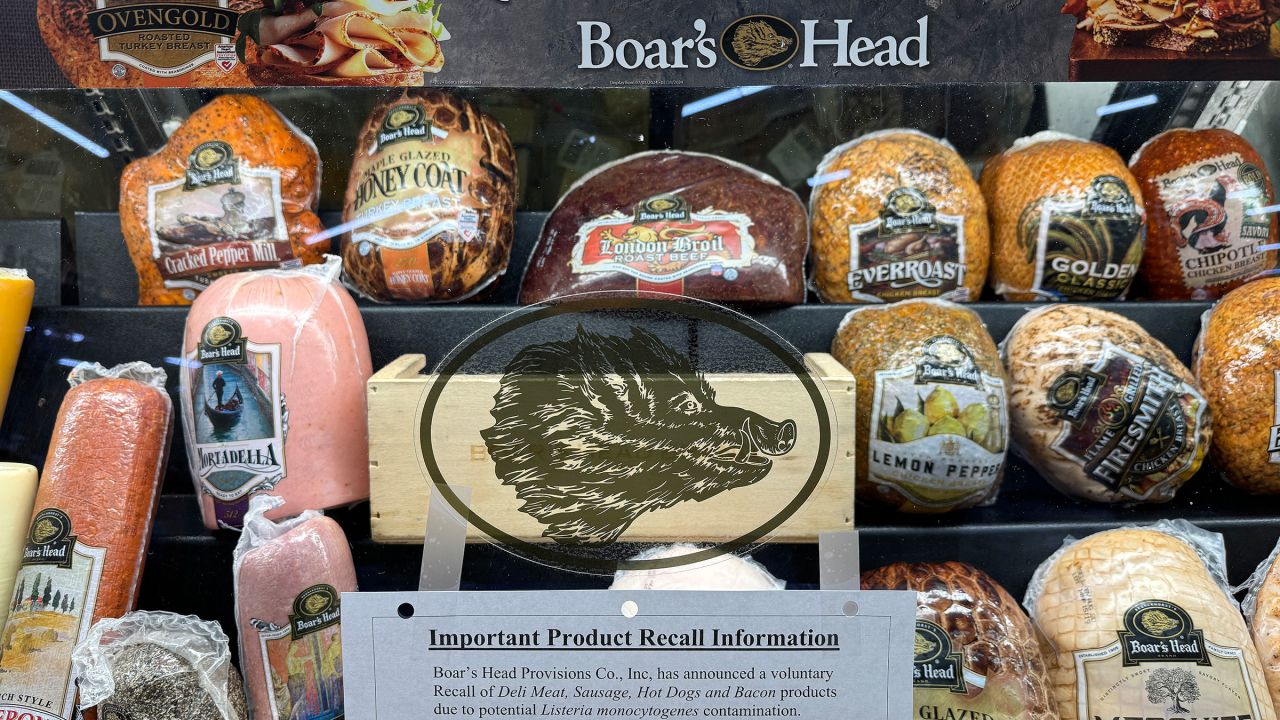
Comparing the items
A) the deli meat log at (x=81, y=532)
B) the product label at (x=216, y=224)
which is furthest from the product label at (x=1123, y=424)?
the deli meat log at (x=81, y=532)

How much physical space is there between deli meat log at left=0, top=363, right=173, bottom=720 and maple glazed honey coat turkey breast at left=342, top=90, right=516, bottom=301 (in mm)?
309

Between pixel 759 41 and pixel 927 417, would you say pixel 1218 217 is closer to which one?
pixel 927 417

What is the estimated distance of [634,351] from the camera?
0.86 metres

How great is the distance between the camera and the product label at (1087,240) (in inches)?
49.6

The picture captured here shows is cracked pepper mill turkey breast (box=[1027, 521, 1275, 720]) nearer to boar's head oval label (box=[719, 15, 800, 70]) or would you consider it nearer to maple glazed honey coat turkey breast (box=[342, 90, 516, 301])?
boar's head oval label (box=[719, 15, 800, 70])

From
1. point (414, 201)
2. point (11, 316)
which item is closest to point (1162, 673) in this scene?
point (414, 201)

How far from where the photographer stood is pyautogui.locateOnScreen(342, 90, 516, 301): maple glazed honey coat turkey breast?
1095 mm

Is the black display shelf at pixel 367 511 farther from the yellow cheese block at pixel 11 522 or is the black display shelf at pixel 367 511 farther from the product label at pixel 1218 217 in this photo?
the product label at pixel 1218 217

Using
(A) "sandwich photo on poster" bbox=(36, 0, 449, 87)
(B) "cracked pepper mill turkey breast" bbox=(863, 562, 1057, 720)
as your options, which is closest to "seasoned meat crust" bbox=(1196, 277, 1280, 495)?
(B) "cracked pepper mill turkey breast" bbox=(863, 562, 1057, 720)

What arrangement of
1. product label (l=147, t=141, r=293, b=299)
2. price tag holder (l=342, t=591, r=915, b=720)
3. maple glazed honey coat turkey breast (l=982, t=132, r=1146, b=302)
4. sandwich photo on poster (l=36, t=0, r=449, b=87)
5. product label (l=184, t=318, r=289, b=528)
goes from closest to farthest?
price tag holder (l=342, t=591, r=915, b=720), sandwich photo on poster (l=36, t=0, r=449, b=87), product label (l=184, t=318, r=289, b=528), product label (l=147, t=141, r=293, b=299), maple glazed honey coat turkey breast (l=982, t=132, r=1146, b=302)

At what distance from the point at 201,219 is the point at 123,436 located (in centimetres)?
29

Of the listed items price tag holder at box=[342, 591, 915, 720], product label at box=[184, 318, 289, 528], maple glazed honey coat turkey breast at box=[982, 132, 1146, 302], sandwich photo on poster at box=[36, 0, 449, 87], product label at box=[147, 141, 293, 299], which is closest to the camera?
price tag holder at box=[342, 591, 915, 720]

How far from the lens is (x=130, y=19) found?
3.09ft

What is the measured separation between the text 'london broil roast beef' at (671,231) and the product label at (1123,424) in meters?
0.43
